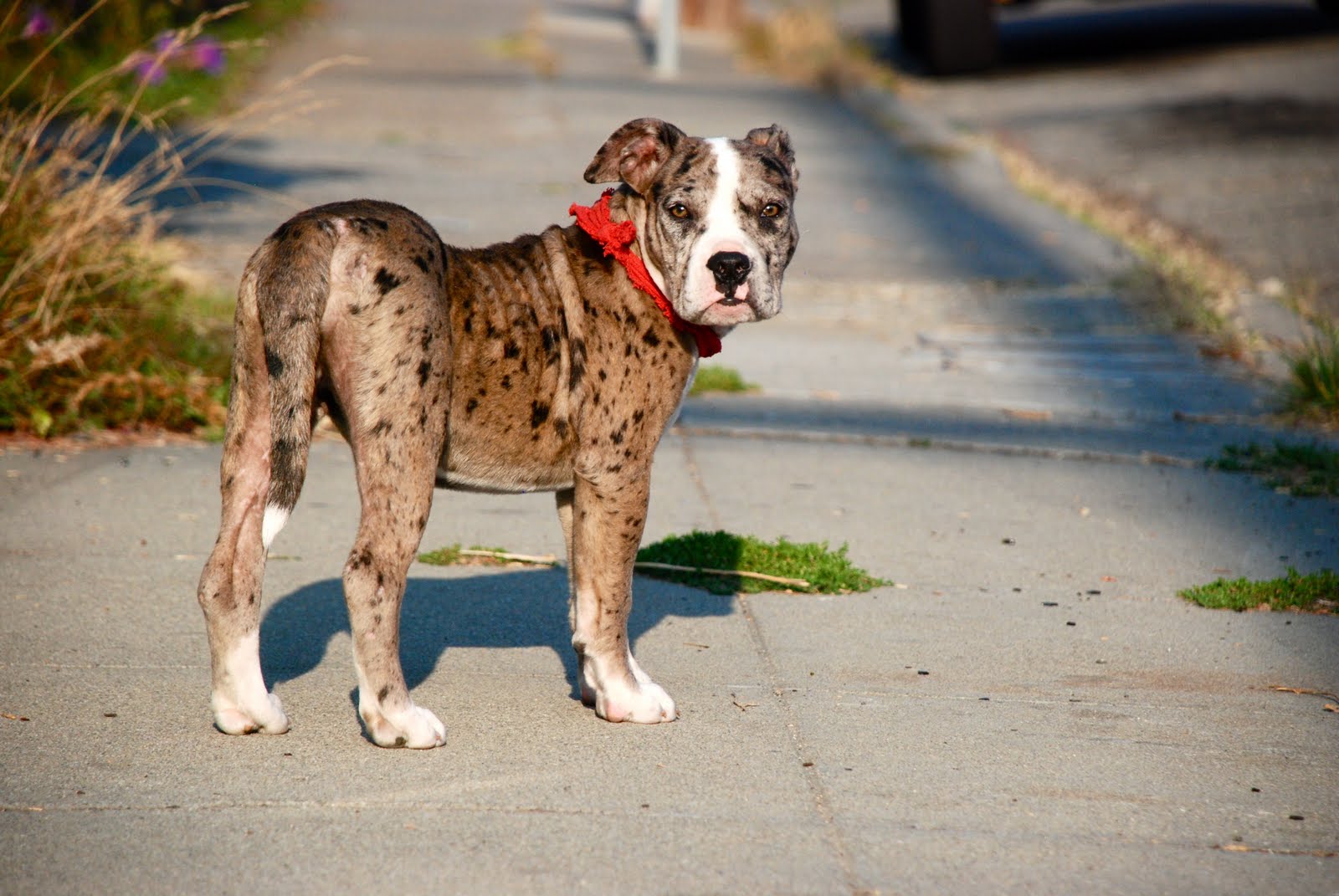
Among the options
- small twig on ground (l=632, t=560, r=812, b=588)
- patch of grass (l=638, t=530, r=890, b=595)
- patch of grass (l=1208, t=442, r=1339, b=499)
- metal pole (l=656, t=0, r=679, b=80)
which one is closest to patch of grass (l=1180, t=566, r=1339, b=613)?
patch of grass (l=638, t=530, r=890, b=595)

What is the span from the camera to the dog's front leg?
4543 millimetres

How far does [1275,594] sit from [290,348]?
3.80m

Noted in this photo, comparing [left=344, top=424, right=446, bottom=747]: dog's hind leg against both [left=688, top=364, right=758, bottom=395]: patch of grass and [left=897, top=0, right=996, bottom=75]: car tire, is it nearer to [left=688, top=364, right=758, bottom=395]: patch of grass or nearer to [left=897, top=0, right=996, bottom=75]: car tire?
[left=688, top=364, right=758, bottom=395]: patch of grass

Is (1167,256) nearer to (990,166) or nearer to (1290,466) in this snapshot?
(990,166)

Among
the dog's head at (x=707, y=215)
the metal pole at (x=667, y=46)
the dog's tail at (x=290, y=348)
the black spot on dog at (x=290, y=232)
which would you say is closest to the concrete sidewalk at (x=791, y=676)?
the dog's tail at (x=290, y=348)

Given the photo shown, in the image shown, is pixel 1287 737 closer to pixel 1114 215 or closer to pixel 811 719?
pixel 811 719

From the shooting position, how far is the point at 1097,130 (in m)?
16.9

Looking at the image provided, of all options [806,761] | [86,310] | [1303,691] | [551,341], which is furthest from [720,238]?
[86,310]

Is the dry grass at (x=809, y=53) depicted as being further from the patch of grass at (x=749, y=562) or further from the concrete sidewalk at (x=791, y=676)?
the patch of grass at (x=749, y=562)

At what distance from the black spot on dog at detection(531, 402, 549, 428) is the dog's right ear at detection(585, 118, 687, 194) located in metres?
0.69

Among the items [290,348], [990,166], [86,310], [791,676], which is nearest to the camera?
[290,348]

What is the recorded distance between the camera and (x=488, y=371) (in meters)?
4.41

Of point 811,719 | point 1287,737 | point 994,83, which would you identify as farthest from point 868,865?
point 994,83

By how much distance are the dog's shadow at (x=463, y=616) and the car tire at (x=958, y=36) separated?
14.9 metres
